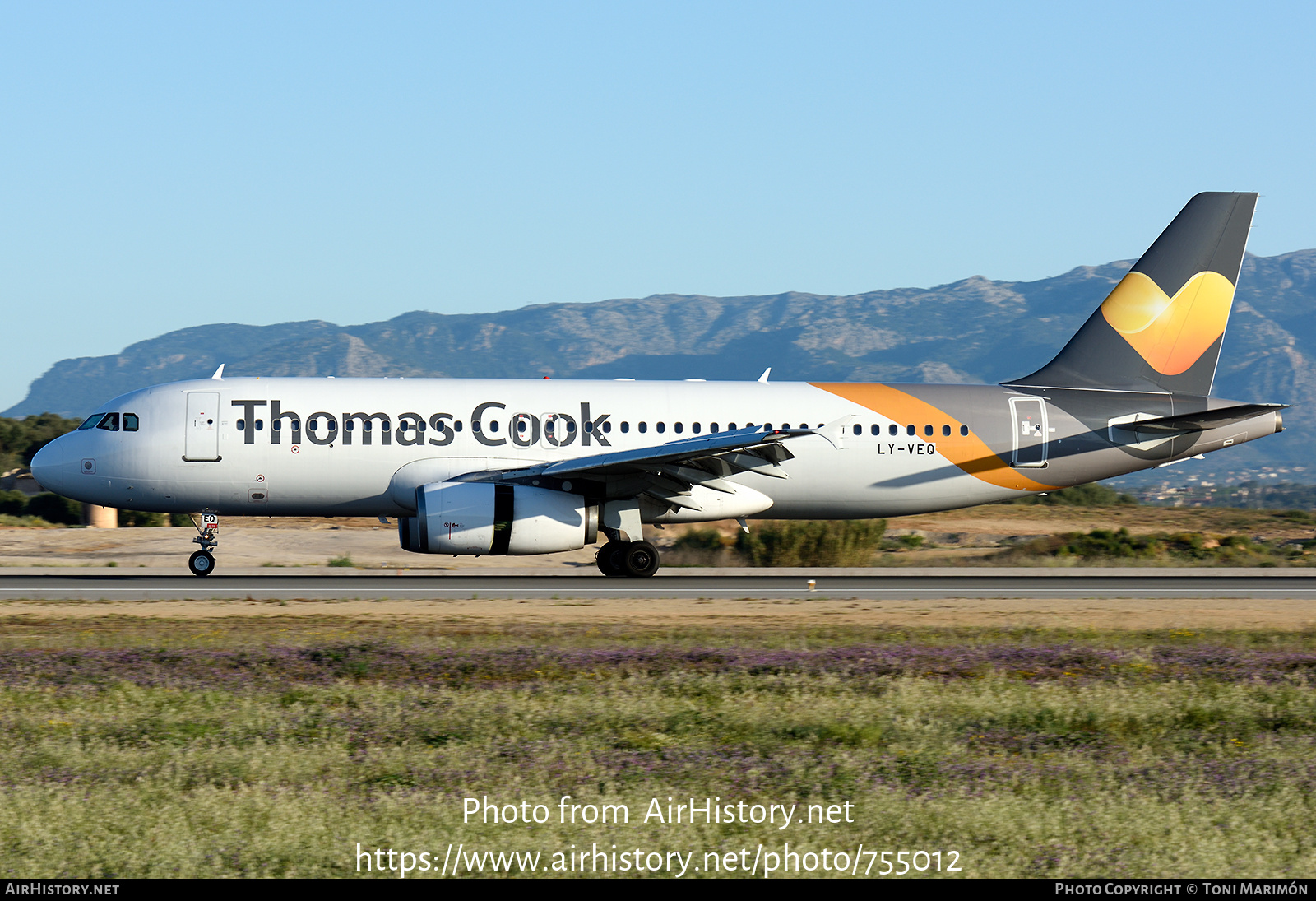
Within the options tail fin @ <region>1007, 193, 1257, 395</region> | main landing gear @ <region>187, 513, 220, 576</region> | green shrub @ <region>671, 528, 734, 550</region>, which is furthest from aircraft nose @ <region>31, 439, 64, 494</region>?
tail fin @ <region>1007, 193, 1257, 395</region>

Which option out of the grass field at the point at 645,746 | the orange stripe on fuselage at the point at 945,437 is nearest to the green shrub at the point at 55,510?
the orange stripe on fuselage at the point at 945,437

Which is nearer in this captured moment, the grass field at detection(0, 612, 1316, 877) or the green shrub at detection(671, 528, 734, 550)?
the grass field at detection(0, 612, 1316, 877)

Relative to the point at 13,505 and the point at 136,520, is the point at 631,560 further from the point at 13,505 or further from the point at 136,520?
the point at 13,505

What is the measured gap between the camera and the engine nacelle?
910 inches

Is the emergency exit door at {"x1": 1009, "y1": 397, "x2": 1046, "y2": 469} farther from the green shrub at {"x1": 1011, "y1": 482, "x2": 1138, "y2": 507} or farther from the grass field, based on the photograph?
the green shrub at {"x1": 1011, "y1": 482, "x2": 1138, "y2": 507}

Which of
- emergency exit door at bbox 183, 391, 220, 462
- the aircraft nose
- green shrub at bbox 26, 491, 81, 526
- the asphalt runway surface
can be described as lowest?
the asphalt runway surface

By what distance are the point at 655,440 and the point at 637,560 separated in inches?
98.4

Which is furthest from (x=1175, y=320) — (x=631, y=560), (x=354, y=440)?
(x=354, y=440)

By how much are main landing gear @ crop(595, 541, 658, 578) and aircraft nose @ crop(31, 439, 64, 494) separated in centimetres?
1091

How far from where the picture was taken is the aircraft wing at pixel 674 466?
2336cm

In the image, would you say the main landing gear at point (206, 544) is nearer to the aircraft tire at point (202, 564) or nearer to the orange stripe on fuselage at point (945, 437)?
the aircraft tire at point (202, 564)

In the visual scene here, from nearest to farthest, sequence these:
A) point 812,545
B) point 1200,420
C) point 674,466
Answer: point 674,466, point 1200,420, point 812,545

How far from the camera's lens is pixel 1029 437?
89.4ft

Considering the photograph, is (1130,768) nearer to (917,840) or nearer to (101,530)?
(917,840)
